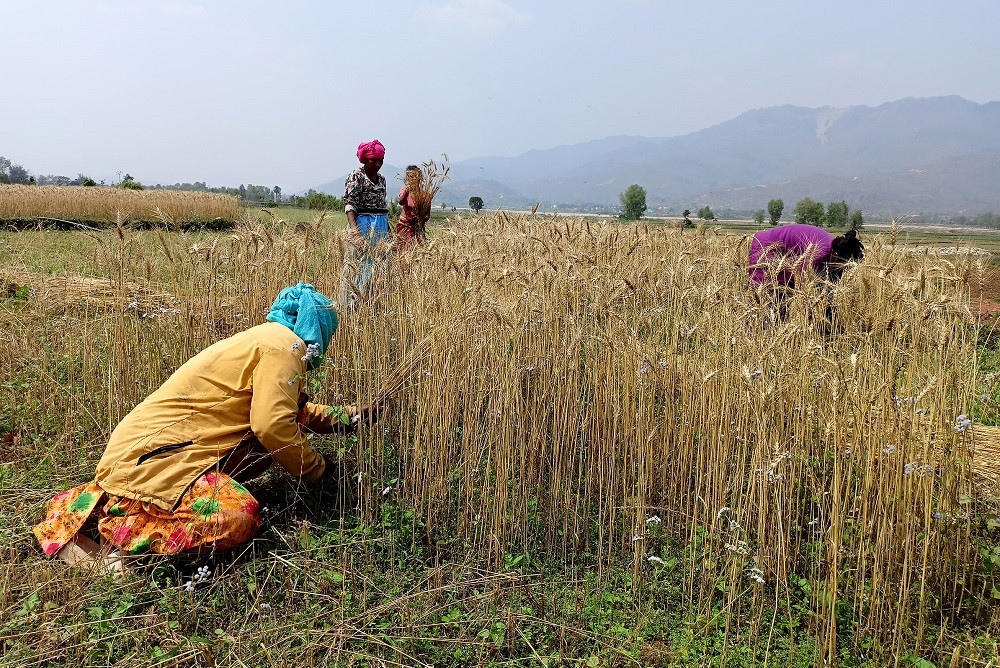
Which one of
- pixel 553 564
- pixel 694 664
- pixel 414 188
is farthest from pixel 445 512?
pixel 414 188

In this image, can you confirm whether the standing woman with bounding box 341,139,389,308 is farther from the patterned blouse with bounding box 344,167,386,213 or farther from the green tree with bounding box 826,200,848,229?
the green tree with bounding box 826,200,848,229

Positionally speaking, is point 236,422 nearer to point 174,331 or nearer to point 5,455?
point 174,331

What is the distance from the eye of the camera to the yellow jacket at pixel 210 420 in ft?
7.88

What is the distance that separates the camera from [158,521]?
2371 millimetres

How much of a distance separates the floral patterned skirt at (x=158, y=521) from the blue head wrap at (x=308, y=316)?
2.09 feet

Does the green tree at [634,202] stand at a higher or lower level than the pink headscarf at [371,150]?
higher

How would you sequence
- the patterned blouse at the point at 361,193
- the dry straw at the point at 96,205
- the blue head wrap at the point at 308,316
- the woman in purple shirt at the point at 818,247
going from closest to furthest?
the blue head wrap at the point at 308,316 → the woman in purple shirt at the point at 818,247 → the patterned blouse at the point at 361,193 → the dry straw at the point at 96,205

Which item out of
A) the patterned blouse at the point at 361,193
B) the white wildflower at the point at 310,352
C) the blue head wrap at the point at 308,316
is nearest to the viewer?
the white wildflower at the point at 310,352

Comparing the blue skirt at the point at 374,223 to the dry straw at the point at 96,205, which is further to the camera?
the dry straw at the point at 96,205

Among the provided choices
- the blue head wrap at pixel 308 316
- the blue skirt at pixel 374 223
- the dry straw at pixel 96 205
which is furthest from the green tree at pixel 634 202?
the blue head wrap at pixel 308 316

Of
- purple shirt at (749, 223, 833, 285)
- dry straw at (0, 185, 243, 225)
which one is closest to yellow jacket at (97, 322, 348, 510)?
purple shirt at (749, 223, 833, 285)

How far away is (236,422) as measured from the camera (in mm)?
2600

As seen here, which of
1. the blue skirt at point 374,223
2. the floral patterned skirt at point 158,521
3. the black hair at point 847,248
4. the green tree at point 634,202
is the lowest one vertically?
the floral patterned skirt at point 158,521

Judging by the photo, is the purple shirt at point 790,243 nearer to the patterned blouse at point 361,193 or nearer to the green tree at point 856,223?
the green tree at point 856,223
